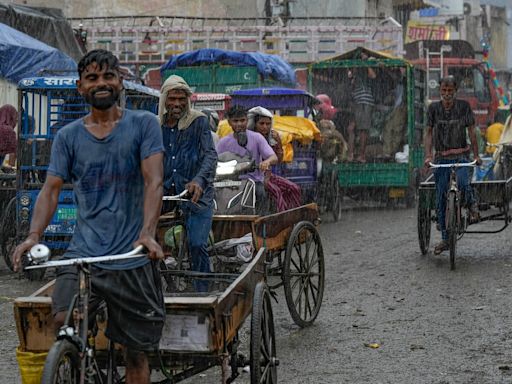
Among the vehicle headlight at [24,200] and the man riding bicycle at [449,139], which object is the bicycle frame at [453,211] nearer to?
the man riding bicycle at [449,139]

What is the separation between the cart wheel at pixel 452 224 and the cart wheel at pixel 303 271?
2867 mm

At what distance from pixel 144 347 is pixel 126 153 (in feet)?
2.80

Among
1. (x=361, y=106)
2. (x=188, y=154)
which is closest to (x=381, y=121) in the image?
(x=361, y=106)

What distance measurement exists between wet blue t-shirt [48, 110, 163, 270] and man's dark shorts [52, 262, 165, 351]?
6 cm

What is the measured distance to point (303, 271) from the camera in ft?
27.6

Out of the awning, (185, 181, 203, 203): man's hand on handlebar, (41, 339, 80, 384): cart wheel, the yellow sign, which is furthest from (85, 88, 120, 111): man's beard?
the yellow sign

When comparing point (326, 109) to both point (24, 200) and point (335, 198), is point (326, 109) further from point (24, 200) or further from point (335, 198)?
point (24, 200)

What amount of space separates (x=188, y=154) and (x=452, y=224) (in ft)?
14.7

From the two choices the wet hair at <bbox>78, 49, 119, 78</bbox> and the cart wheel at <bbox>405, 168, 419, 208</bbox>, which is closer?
the wet hair at <bbox>78, 49, 119, 78</bbox>

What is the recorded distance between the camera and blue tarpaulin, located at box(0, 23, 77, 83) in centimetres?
1844

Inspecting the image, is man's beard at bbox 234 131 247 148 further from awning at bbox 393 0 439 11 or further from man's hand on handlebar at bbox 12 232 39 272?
awning at bbox 393 0 439 11

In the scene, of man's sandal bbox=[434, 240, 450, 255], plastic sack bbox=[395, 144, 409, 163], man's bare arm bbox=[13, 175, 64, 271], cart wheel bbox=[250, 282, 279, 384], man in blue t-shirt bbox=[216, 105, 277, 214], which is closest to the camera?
man's bare arm bbox=[13, 175, 64, 271]

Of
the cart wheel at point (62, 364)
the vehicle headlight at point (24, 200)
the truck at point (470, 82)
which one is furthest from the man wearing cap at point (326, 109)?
the cart wheel at point (62, 364)

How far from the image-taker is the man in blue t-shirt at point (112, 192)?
462cm
